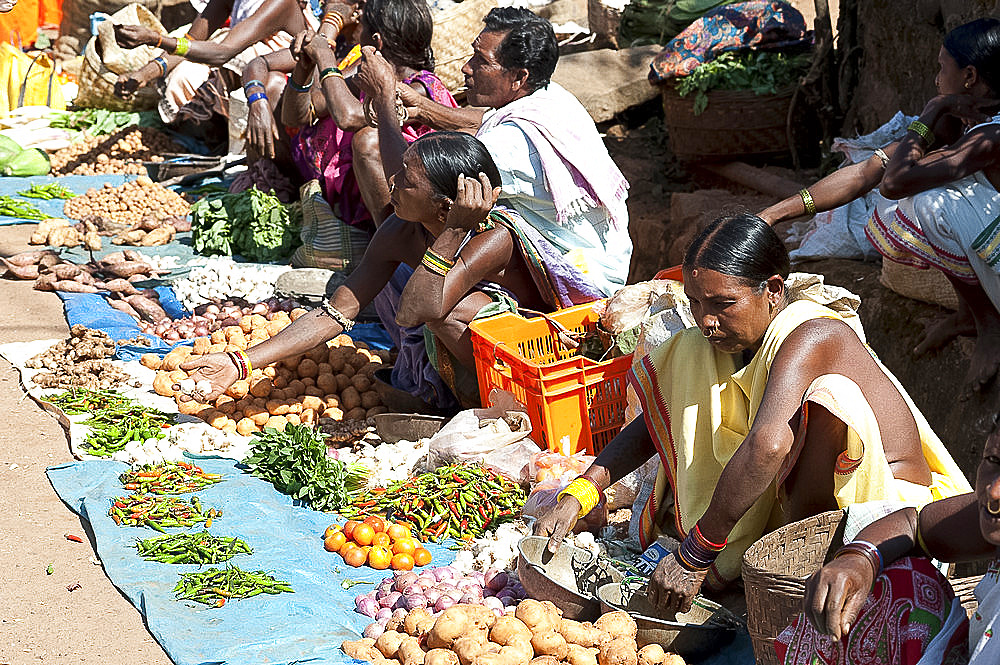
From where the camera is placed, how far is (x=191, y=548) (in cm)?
347

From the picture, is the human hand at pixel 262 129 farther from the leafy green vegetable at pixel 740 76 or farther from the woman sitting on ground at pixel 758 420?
the woman sitting on ground at pixel 758 420

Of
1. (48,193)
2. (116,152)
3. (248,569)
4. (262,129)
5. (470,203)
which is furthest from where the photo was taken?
(116,152)

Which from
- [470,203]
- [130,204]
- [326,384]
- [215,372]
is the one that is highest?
[470,203]

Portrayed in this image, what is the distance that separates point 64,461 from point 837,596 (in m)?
3.25

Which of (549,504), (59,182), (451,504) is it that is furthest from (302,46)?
(59,182)

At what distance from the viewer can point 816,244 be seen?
4969mm

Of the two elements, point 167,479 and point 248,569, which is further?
point 167,479

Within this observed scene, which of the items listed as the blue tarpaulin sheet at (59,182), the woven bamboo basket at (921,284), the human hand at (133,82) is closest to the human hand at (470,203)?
the woven bamboo basket at (921,284)

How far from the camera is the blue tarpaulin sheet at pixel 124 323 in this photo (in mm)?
5465

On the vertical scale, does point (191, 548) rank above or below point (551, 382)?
below

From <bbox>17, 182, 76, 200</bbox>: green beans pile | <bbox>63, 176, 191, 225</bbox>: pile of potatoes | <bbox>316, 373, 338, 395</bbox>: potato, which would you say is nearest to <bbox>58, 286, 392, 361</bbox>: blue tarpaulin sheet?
<bbox>316, 373, 338, 395</bbox>: potato

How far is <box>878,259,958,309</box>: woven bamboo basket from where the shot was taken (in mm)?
4066

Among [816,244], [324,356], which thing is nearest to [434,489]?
[324,356]

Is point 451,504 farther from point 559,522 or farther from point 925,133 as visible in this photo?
point 925,133
